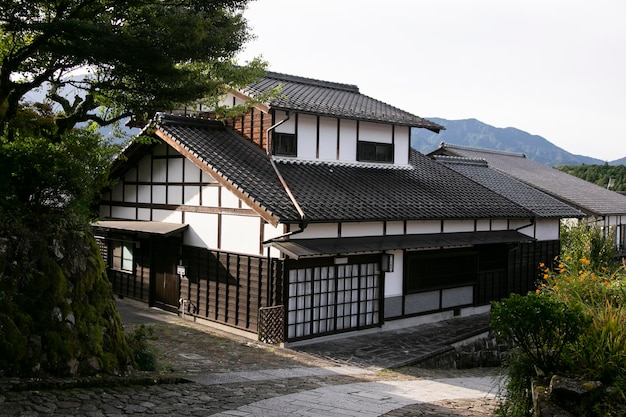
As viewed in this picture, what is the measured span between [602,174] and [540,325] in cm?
5687

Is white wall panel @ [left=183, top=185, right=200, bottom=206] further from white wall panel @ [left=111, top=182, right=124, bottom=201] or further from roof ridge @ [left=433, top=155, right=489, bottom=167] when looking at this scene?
roof ridge @ [left=433, top=155, right=489, bottom=167]

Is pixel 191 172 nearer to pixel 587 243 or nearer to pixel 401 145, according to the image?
pixel 401 145

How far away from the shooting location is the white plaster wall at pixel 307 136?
59.0 ft

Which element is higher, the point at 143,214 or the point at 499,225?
the point at 143,214

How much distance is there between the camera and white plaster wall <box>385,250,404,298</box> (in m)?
17.3

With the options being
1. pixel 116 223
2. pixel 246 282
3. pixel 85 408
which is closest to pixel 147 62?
pixel 85 408

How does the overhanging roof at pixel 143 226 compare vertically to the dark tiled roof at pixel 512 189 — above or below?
below

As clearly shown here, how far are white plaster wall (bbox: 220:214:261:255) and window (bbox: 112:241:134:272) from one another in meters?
5.09

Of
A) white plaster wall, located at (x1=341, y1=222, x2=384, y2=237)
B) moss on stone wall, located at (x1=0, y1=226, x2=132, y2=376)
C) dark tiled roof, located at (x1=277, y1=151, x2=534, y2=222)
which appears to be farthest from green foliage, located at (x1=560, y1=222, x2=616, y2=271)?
moss on stone wall, located at (x1=0, y1=226, x2=132, y2=376)

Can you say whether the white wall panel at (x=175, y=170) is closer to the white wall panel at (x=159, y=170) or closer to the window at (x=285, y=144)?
the white wall panel at (x=159, y=170)

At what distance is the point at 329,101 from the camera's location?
20078mm

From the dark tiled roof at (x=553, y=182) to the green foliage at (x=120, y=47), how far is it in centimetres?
2172

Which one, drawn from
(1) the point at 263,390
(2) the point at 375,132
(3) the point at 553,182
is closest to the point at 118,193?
(2) the point at 375,132

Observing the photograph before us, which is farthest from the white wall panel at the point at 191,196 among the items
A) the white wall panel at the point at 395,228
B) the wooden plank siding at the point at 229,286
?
the white wall panel at the point at 395,228
